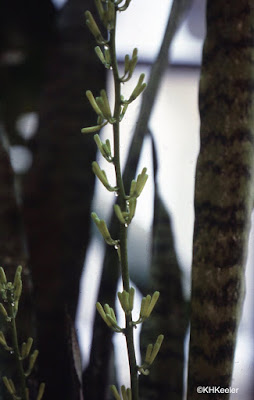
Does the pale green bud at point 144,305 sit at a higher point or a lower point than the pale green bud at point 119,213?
lower

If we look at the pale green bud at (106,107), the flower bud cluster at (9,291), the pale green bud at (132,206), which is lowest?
the flower bud cluster at (9,291)

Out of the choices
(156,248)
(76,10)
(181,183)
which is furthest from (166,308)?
(76,10)

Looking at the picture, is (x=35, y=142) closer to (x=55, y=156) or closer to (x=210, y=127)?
(x=55, y=156)

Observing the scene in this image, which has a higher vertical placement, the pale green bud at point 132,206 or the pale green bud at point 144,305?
the pale green bud at point 132,206

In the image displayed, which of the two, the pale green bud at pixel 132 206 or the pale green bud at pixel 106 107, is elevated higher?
the pale green bud at pixel 106 107

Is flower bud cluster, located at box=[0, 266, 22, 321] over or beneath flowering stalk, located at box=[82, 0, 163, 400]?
beneath

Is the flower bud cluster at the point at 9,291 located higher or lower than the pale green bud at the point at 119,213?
lower

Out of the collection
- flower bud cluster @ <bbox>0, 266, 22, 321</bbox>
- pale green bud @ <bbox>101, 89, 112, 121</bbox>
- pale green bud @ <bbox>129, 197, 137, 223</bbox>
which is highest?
pale green bud @ <bbox>101, 89, 112, 121</bbox>

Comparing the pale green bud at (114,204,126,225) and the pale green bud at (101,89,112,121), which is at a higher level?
the pale green bud at (101,89,112,121)

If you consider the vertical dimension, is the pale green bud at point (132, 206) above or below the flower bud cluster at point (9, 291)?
above

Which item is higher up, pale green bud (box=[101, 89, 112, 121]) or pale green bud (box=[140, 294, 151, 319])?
pale green bud (box=[101, 89, 112, 121])

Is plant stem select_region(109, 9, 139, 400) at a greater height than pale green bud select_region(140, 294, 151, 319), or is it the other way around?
plant stem select_region(109, 9, 139, 400)
